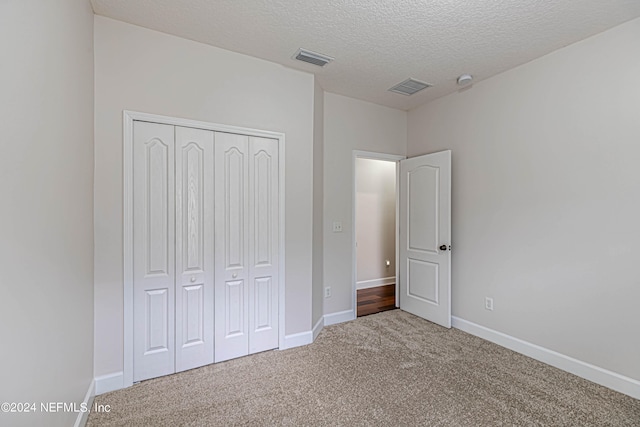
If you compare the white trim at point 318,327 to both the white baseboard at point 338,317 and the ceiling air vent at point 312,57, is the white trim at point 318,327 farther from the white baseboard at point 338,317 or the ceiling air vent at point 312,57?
the ceiling air vent at point 312,57

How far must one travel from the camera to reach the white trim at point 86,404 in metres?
1.70

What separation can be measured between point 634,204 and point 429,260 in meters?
1.87

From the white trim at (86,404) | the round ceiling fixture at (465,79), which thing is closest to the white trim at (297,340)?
the white trim at (86,404)

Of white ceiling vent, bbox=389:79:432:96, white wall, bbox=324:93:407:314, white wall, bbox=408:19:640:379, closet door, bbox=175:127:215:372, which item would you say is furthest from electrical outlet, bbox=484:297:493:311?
closet door, bbox=175:127:215:372

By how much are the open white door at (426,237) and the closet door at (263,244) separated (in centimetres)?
195

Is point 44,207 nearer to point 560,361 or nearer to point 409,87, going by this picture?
point 409,87

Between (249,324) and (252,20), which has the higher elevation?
(252,20)

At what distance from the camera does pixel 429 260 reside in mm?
3562

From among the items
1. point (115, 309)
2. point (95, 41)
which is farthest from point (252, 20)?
point (115, 309)

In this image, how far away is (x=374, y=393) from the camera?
2111 mm

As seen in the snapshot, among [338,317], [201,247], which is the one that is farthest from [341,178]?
[201,247]

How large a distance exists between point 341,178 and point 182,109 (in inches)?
75.3

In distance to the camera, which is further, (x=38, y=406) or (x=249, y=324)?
(x=249, y=324)

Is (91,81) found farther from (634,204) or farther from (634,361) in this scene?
(634,361)
